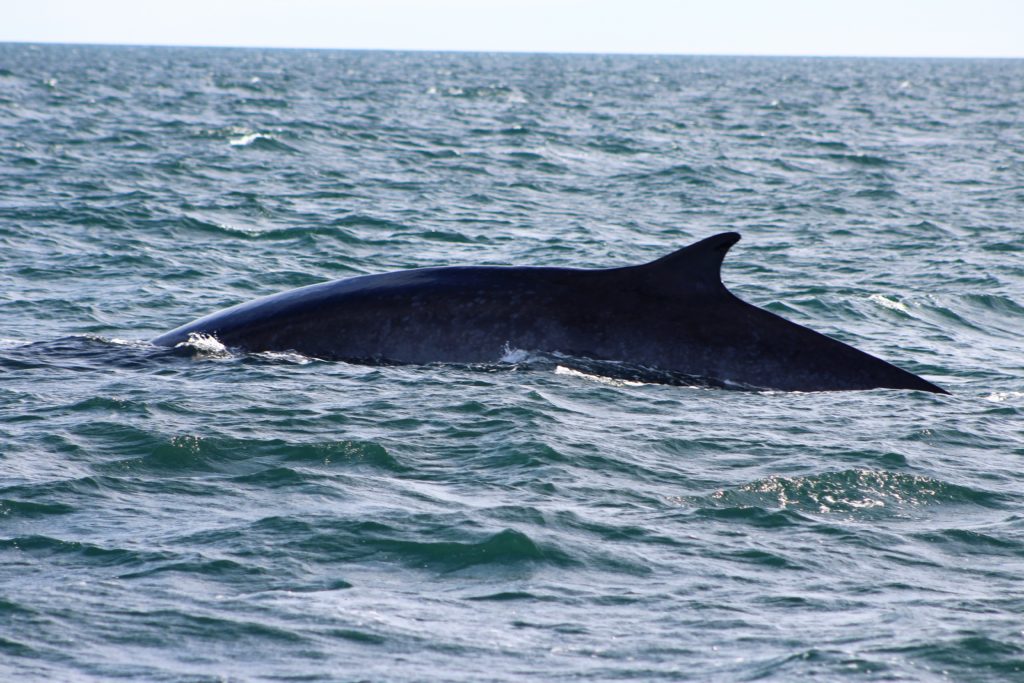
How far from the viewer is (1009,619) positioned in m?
5.96

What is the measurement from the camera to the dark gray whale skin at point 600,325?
9641 millimetres

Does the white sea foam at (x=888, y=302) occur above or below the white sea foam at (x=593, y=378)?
below

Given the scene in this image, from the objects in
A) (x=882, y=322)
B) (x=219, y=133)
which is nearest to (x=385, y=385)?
(x=882, y=322)

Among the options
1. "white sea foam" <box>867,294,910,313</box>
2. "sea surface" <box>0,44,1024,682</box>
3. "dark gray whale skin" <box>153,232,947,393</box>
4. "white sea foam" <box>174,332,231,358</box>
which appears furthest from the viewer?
"white sea foam" <box>867,294,910,313</box>

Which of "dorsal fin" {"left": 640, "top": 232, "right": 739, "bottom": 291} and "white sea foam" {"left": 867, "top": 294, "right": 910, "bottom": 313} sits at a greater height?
"dorsal fin" {"left": 640, "top": 232, "right": 739, "bottom": 291}

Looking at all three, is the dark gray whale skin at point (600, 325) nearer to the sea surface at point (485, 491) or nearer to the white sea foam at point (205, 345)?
the sea surface at point (485, 491)

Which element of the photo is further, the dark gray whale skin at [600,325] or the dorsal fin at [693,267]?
the dark gray whale skin at [600,325]

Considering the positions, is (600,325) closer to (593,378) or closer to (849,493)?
(593,378)

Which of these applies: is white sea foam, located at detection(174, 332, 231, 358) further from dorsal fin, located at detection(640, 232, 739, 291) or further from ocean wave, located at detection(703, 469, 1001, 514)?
ocean wave, located at detection(703, 469, 1001, 514)

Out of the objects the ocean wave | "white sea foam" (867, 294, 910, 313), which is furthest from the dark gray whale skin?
"white sea foam" (867, 294, 910, 313)

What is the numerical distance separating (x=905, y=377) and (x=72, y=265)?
10359 millimetres

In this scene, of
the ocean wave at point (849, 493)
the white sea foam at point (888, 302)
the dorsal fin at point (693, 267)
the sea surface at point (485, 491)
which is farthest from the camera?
the white sea foam at point (888, 302)

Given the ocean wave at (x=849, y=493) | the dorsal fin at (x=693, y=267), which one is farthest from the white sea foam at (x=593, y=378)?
the ocean wave at (x=849, y=493)

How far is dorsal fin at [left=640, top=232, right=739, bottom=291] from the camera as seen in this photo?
9461 millimetres
